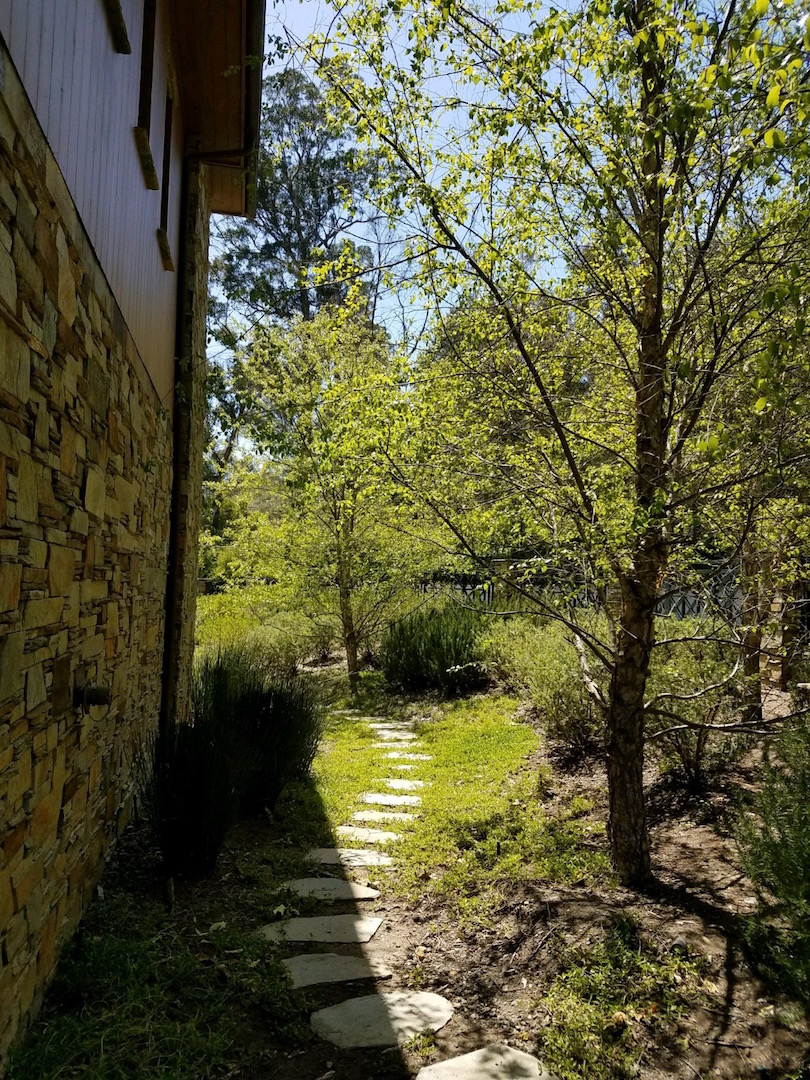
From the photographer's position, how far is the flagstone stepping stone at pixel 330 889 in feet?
11.3

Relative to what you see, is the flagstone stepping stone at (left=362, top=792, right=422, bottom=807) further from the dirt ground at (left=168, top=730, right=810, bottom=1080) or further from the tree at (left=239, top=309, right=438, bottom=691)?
the tree at (left=239, top=309, right=438, bottom=691)

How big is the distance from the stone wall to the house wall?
12cm

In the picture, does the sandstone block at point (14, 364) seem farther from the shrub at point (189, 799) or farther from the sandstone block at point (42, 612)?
the shrub at point (189, 799)

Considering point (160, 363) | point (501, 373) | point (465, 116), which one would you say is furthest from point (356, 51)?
point (160, 363)

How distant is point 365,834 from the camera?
14.0ft

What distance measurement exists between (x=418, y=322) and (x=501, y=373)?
0.51 m

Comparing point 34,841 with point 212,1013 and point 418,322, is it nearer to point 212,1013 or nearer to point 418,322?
point 212,1013

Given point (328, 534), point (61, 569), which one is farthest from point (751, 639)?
point (328, 534)

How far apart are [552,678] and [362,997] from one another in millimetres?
3454

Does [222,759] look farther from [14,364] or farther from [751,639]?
[751,639]

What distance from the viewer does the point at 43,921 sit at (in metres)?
2.12

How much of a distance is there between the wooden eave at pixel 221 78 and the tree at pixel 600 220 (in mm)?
1084

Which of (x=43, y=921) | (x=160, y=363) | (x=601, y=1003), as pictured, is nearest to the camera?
(x=43, y=921)

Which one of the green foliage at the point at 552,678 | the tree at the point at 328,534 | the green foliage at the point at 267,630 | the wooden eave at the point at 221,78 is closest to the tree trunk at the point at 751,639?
the green foliage at the point at 552,678
